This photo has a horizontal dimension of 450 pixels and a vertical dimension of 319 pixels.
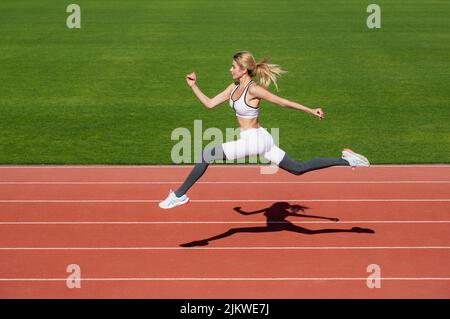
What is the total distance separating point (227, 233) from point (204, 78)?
32.4ft

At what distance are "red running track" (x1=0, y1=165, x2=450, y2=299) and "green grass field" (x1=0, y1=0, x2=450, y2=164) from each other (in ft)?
3.82

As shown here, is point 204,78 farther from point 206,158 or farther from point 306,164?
point 206,158

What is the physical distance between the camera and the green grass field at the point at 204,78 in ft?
45.1

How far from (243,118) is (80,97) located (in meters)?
9.00

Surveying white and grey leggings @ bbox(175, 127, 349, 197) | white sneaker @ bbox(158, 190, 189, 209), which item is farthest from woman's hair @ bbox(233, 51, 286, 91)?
white sneaker @ bbox(158, 190, 189, 209)

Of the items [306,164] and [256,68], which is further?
[306,164]

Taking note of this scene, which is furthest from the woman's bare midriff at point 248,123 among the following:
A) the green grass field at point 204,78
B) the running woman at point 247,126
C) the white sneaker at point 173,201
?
the green grass field at point 204,78

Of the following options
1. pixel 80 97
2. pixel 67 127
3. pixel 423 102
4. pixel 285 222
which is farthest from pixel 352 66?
pixel 285 222

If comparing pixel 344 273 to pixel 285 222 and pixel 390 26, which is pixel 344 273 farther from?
pixel 390 26

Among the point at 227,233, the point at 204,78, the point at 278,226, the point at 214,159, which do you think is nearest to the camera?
the point at 214,159

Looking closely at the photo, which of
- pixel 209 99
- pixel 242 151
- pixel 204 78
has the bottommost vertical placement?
pixel 242 151

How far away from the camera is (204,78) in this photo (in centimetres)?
1908

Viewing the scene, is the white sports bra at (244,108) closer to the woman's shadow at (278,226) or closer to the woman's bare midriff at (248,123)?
the woman's bare midriff at (248,123)

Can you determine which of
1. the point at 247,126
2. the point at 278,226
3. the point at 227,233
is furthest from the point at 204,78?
the point at 247,126
